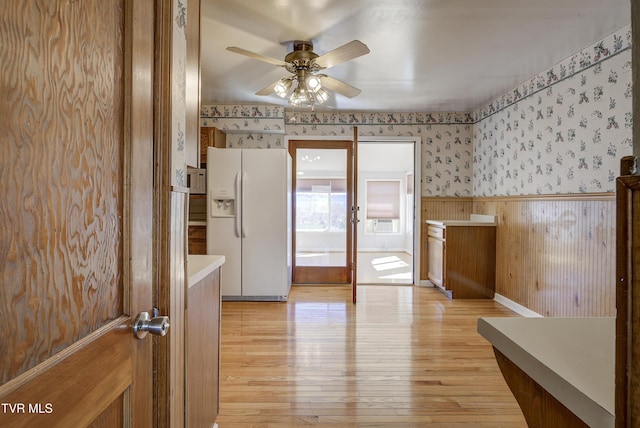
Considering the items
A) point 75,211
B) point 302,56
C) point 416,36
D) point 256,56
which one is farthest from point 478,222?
point 75,211

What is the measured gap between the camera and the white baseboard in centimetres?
358

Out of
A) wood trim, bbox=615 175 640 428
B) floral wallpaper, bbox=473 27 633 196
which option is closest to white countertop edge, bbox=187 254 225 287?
wood trim, bbox=615 175 640 428

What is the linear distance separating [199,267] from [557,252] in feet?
10.3

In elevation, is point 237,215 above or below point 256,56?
below

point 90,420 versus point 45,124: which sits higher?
point 45,124

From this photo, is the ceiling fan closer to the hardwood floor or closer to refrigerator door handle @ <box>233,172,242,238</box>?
refrigerator door handle @ <box>233,172,242,238</box>

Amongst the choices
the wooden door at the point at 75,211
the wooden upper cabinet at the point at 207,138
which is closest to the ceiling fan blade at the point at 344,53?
the wooden door at the point at 75,211

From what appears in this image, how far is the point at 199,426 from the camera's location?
1478mm

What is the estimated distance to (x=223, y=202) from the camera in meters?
4.16

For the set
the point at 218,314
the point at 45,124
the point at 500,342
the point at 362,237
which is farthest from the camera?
the point at 362,237

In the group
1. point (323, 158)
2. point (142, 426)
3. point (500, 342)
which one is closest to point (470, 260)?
point (323, 158)

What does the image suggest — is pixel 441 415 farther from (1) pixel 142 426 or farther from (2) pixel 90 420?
(2) pixel 90 420

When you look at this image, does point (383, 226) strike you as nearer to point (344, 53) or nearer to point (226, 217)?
point (226, 217)

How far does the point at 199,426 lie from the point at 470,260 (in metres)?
3.67
